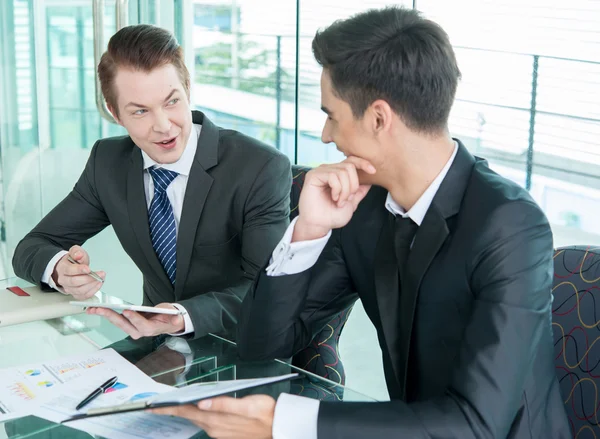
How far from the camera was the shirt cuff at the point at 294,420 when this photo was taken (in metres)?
1.23

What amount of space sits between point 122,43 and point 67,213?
1.76 feet

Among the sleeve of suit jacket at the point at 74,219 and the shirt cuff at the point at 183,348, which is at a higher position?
the sleeve of suit jacket at the point at 74,219

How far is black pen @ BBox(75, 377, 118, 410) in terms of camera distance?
1.41 m

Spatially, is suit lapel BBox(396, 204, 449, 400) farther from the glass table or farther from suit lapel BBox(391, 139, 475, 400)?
the glass table

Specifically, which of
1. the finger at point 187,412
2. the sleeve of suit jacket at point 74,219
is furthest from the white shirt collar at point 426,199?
the sleeve of suit jacket at point 74,219

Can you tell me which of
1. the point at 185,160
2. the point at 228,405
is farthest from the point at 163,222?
the point at 228,405

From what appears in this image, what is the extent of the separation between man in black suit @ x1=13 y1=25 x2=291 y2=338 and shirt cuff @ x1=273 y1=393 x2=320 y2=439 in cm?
76

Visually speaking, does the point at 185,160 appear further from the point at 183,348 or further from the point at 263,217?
the point at 183,348

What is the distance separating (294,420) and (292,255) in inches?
18.2

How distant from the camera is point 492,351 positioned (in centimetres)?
128

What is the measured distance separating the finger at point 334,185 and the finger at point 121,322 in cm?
53

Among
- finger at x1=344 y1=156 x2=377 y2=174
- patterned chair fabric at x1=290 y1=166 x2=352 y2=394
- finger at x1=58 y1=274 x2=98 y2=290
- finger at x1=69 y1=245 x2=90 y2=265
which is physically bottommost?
patterned chair fabric at x1=290 y1=166 x2=352 y2=394

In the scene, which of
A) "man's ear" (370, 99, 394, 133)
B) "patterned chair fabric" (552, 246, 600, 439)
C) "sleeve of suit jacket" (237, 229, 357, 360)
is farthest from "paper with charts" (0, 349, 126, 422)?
"patterned chair fabric" (552, 246, 600, 439)

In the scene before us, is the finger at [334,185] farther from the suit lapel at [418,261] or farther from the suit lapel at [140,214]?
the suit lapel at [140,214]
